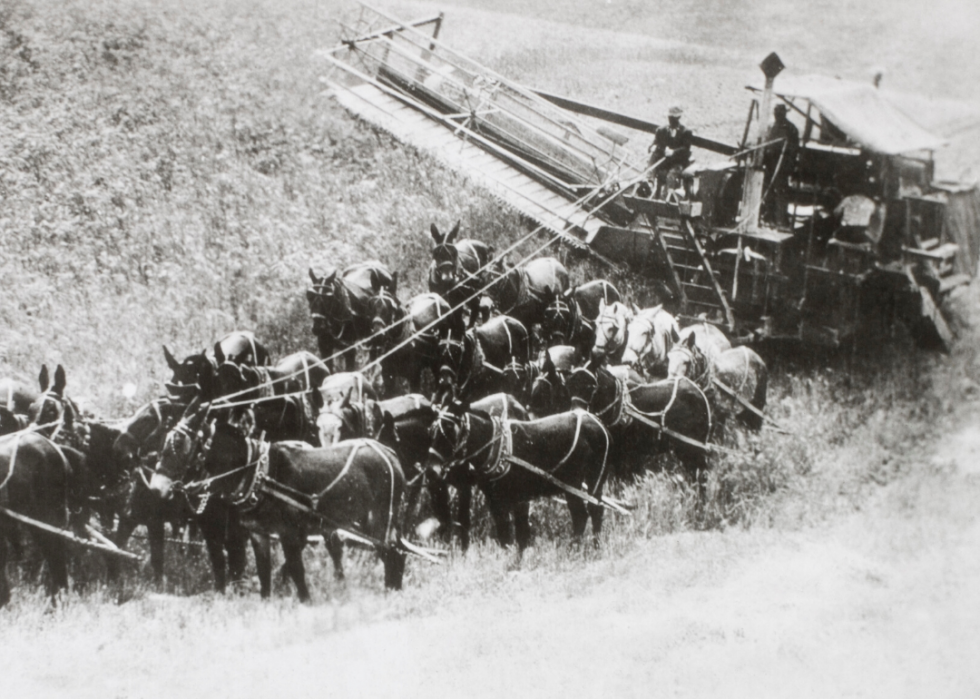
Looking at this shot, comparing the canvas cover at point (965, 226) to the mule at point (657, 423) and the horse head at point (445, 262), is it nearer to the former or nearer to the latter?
the mule at point (657, 423)

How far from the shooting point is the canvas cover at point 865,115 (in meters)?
9.07

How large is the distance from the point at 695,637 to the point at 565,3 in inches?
285

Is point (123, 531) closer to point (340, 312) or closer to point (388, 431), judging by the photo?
point (388, 431)

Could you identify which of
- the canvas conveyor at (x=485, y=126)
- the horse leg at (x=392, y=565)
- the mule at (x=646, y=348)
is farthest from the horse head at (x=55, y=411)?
the canvas conveyor at (x=485, y=126)

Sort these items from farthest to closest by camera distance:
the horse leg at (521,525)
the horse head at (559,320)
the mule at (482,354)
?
the horse head at (559,320) < the mule at (482,354) < the horse leg at (521,525)

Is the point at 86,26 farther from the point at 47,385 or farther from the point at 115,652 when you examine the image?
the point at 115,652

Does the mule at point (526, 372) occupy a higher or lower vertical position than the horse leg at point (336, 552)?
higher

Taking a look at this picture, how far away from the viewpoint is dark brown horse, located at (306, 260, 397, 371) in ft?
32.6

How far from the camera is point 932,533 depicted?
771cm

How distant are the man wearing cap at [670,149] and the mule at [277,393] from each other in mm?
5521

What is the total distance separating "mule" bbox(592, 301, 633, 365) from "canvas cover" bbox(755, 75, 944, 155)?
3.09m

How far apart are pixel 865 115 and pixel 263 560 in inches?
290

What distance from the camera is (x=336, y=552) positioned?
757cm

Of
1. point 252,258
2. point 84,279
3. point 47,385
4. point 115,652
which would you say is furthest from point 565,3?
point 115,652
